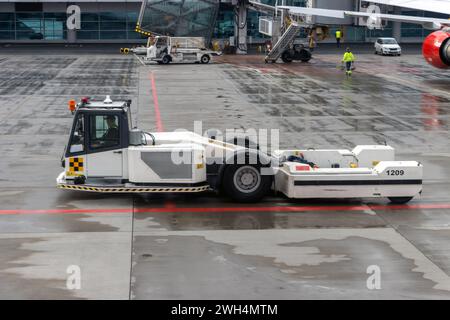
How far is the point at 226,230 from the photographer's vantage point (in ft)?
61.1

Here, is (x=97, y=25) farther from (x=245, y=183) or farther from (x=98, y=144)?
(x=245, y=183)

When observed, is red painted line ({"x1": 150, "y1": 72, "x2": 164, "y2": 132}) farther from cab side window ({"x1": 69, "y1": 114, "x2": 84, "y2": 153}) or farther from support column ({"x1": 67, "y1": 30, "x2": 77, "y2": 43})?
support column ({"x1": 67, "y1": 30, "x2": 77, "y2": 43})

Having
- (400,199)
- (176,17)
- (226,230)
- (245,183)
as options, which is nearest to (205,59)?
(176,17)

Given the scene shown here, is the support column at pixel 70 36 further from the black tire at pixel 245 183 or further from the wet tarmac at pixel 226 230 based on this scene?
the black tire at pixel 245 183

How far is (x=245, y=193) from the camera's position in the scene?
20.9 metres

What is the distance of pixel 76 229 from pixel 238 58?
5319cm

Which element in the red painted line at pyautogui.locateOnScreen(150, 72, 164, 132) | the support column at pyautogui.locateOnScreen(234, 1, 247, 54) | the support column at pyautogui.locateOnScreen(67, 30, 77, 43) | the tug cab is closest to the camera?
the tug cab

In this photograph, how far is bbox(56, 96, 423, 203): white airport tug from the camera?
20484 millimetres

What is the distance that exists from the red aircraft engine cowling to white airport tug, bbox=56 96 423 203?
2771cm

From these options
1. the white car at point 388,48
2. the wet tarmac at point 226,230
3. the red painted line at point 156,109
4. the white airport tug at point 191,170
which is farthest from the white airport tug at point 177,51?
the white airport tug at point 191,170

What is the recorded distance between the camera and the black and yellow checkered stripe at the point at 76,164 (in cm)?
2098

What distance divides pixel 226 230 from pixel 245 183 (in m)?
2.55

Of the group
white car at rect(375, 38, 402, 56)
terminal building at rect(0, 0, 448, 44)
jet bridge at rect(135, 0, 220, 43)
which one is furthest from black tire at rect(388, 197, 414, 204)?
terminal building at rect(0, 0, 448, 44)

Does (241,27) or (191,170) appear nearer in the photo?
(191,170)
